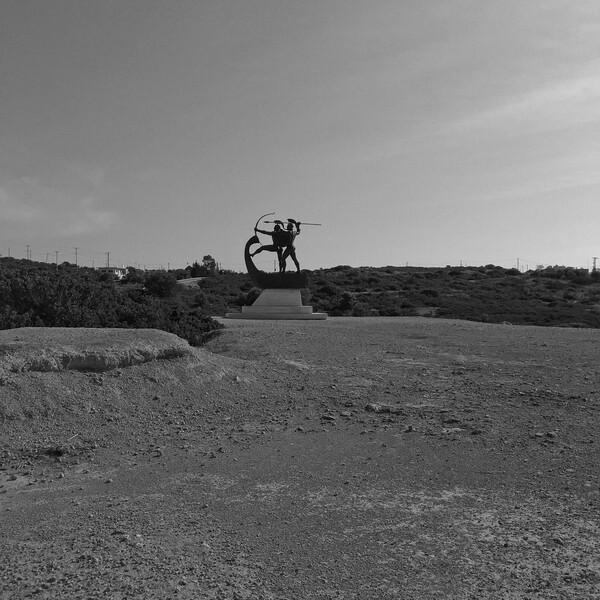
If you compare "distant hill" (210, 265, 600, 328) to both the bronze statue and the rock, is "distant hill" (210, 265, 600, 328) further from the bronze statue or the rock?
the rock

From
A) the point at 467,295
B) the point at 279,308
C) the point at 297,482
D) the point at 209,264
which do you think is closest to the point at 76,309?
the point at 297,482

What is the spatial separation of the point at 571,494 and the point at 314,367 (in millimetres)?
5008

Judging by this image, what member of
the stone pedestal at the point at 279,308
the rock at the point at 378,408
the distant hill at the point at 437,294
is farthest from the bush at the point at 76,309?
the distant hill at the point at 437,294

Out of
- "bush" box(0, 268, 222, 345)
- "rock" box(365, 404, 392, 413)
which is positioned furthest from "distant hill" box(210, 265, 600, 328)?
"rock" box(365, 404, 392, 413)

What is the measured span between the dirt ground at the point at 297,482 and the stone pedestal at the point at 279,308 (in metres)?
12.0

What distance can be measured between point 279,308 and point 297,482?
1689 centimetres

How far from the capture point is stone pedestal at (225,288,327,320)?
20828 mm

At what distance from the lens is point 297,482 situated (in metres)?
4.63

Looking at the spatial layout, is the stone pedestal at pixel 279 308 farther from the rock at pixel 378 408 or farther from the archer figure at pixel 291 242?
the rock at pixel 378 408

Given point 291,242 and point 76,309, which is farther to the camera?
point 291,242

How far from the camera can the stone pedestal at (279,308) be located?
820 inches

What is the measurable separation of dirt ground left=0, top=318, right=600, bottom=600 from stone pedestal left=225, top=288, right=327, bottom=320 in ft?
39.5

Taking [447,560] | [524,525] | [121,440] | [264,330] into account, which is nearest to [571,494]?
[524,525]

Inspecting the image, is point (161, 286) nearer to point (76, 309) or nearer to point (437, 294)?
point (437, 294)
